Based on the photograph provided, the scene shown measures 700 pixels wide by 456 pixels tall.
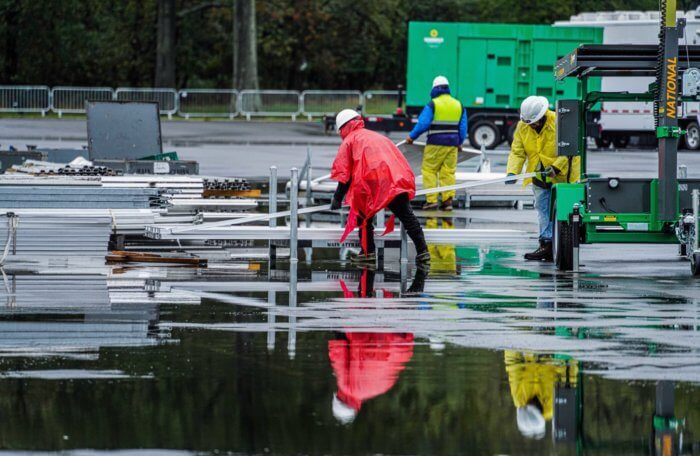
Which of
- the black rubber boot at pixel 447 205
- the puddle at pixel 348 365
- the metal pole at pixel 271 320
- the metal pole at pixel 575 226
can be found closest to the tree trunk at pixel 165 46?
the black rubber boot at pixel 447 205

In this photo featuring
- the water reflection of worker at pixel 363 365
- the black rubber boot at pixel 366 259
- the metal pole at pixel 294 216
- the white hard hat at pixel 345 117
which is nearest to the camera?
the water reflection of worker at pixel 363 365

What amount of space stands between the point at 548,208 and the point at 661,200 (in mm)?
1895

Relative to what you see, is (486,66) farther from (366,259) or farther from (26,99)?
(366,259)

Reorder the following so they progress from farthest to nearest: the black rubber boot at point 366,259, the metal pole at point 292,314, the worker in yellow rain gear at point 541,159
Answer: the worker in yellow rain gear at point 541,159 → the black rubber boot at point 366,259 → the metal pole at point 292,314

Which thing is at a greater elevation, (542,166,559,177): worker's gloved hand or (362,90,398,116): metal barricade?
(362,90,398,116): metal barricade

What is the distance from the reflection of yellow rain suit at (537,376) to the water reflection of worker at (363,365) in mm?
693

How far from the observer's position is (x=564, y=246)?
15.1 m

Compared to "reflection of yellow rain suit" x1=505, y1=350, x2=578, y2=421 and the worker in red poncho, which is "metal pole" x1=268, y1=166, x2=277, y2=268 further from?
"reflection of yellow rain suit" x1=505, y1=350, x2=578, y2=421

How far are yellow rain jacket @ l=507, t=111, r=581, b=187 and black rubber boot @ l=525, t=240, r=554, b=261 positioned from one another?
0.67 meters

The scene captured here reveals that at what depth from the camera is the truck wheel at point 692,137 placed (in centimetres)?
3988

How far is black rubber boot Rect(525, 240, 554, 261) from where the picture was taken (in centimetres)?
→ 1625

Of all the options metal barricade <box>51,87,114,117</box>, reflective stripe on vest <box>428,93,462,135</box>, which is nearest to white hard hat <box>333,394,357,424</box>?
reflective stripe on vest <box>428,93,462,135</box>

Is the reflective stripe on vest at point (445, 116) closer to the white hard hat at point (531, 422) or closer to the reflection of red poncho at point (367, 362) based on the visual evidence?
the reflection of red poncho at point (367, 362)

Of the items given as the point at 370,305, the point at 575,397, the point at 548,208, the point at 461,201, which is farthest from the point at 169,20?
the point at 575,397
